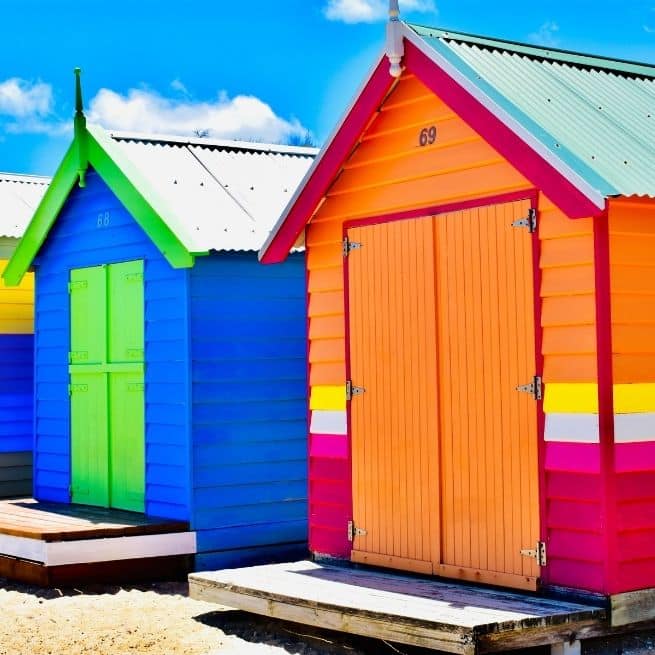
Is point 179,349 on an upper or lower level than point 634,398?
upper

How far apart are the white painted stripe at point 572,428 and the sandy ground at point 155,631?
4.02ft

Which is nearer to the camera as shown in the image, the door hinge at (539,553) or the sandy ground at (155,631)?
the door hinge at (539,553)

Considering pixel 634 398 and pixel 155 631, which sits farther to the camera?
pixel 155 631

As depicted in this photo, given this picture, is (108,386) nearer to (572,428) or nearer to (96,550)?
(96,550)

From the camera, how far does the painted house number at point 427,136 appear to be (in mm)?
8719

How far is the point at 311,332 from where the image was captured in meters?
9.88

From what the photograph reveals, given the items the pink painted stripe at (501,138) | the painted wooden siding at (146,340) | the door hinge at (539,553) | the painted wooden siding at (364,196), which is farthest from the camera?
the painted wooden siding at (146,340)

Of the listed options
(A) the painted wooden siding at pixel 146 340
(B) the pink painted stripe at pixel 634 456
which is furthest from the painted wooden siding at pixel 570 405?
(A) the painted wooden siding at pixel 146 340

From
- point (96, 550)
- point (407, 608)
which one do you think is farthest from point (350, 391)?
point (96, 550)

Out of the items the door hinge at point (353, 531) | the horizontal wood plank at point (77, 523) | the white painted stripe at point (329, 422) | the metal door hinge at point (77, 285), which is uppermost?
the metal door hinge at point (77, 285)

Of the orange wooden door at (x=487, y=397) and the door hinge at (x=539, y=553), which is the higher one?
the orange wooden door at (x=487, y=397)

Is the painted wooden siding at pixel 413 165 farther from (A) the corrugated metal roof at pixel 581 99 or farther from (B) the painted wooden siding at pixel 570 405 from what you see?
(B) the painted wooden siding at pixel 570 405

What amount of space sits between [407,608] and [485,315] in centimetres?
194

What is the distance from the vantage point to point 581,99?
8766mm
